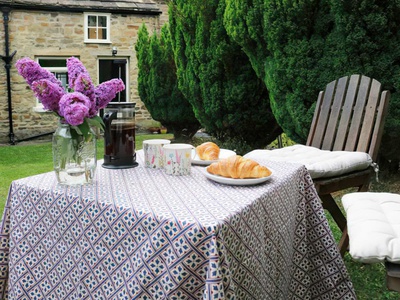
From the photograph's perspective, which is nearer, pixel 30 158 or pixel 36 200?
pixel 36 200

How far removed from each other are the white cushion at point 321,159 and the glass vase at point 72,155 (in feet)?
3.76

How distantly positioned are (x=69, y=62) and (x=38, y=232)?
26.0 inches

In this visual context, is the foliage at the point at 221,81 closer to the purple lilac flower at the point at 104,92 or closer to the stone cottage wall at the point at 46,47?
the purple lilac flower at the point at 104,92

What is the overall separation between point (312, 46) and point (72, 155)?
3487 mm

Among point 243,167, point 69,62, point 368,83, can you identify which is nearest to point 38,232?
point 69,62

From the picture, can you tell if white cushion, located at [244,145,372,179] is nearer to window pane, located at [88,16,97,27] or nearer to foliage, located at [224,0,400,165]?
foliage, located at [224,0,400,165]

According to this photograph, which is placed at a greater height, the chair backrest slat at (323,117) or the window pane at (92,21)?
the window pane at (92,21)

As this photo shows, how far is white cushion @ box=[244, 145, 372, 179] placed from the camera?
275 cm

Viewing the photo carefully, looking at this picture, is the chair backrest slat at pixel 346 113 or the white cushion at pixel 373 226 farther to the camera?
the chair backrest slat at pixel 346 113

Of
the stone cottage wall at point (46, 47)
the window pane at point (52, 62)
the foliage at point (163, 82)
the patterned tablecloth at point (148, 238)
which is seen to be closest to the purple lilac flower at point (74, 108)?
the patterned tablecloth at point (148, 238)

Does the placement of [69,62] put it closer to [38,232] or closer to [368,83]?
[38,232]

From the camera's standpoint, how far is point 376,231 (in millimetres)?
1670

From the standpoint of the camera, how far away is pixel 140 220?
1.38m

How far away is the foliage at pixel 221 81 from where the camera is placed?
6.33 metres
